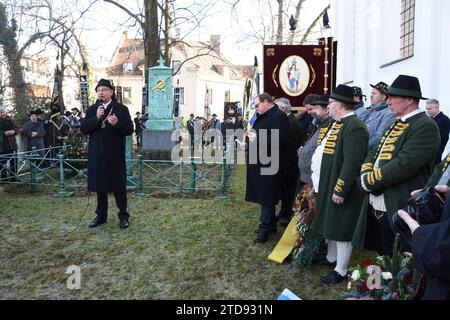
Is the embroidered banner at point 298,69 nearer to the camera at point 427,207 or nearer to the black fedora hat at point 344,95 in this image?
the black fedora hat at point 344,95

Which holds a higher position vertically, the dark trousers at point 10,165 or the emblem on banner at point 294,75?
the emblem on banner at point 294,75

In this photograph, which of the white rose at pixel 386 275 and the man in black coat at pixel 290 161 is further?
the man in black coat at pixel 290 161

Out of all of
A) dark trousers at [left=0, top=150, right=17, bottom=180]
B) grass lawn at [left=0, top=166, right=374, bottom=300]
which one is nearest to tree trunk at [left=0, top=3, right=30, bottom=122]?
dark trousers at [left=0, top=150, right=17, bottom=180]

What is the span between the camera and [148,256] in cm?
487

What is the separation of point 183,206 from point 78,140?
4.11m

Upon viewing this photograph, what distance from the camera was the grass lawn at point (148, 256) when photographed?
3.98m

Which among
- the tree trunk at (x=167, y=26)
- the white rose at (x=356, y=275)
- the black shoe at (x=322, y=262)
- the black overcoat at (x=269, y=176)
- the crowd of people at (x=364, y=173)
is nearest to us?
the crowd of people at (x=364, y=173)

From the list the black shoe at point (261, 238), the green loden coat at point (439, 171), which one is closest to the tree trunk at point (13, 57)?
the black shoe at point (261, 238)

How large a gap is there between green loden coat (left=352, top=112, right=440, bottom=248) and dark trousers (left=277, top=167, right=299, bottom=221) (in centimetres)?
268

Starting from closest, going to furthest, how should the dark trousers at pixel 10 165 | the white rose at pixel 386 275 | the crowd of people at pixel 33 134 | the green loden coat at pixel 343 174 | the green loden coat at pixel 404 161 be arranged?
the white rose at pixel 386 275 < the green loden coat at pixel 404 161 < the green loden coat at pixel 343 174 < the dark trousers at pixel 10 165 < the crowd of people at pixel 33 134

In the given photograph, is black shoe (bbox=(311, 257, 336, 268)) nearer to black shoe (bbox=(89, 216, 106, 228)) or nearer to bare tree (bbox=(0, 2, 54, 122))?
black shoe (bbox=(89, 216, 106, 228))

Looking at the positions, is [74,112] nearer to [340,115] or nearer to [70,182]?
[70,182]

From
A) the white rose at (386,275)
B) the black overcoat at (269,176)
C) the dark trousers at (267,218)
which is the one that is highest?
the black overcoat at (269,176)

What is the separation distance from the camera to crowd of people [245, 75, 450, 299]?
2.10m
